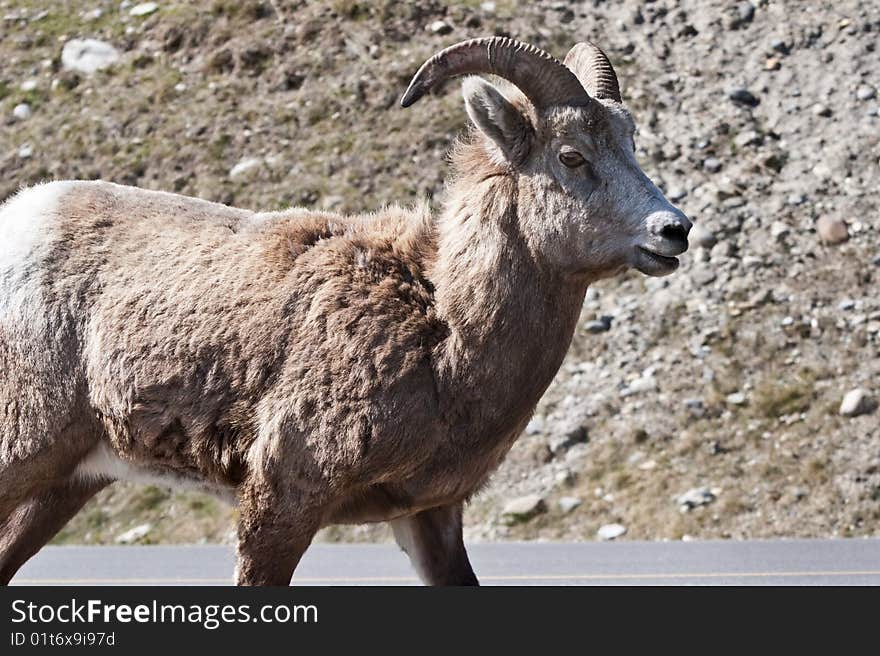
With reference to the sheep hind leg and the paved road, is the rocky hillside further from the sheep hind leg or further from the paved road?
the sheep hind leg

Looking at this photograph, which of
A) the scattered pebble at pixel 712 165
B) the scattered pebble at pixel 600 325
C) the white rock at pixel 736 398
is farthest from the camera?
the scattered pebble at pixel 712 165

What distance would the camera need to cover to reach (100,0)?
67.4 feet

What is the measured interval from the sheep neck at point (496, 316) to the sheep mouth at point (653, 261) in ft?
1.23

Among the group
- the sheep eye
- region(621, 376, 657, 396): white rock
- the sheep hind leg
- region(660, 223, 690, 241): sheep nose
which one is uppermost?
the sheep eye

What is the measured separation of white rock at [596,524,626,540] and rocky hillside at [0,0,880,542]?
0.11ft

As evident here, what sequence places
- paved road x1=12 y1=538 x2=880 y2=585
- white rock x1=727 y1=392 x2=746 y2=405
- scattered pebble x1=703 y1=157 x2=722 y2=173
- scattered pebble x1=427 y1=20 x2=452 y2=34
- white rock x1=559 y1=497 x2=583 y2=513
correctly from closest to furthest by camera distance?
paved road x1=12 y1=538 x2=880 y2=585
white rock x1=559 y1=497 x2=583 y2=513
white rock x1=727 y1=392 x2=746 y2=405
scattered pebble x1=703 y1=157 x2=722 y2=173
scattered pebble x1=427 y1=20 x2=452 y2=34

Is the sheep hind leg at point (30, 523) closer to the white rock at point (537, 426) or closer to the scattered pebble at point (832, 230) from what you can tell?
the white rock at point (537, 426)

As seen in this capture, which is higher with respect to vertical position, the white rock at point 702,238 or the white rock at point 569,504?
the white rock at point 702,238

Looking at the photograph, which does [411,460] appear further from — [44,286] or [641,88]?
[641,88]

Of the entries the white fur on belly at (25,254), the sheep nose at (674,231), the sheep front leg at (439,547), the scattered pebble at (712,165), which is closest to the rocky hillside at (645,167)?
the scattered pebble at (712,165)

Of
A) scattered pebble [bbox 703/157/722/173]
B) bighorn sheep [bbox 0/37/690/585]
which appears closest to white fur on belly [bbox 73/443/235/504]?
bighorn sheep [bbox 0/37/690/585]

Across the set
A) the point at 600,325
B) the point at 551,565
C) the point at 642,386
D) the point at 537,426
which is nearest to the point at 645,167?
the point at 600,325

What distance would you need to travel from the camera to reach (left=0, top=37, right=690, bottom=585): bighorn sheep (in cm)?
606

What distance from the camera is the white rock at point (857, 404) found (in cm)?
1287
